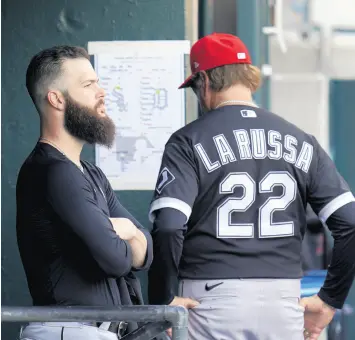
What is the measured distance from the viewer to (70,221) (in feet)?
11.7

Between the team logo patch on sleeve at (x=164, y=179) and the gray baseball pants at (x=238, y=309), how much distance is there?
357 millimetres

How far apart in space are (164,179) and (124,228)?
1.38 feet

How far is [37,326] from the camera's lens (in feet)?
11.9

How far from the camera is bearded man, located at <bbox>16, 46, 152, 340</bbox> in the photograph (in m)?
3.58

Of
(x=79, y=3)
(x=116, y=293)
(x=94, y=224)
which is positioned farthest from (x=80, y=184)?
(x=79, y=3)

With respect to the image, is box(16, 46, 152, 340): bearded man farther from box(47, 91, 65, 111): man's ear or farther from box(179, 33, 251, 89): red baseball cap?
box(179, 33, 251, 89): red baseball cap

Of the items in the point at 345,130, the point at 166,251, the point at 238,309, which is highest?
the point at 166,251

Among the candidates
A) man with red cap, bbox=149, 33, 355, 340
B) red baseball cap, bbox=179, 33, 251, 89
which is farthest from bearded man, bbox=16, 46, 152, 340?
red baseball cap, bbox=179, 33, 251, 89

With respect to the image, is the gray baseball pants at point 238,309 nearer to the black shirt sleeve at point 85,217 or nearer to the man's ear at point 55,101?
the black shirt sleeve at point 85,217

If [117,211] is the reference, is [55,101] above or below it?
above

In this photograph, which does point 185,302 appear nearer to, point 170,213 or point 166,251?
point 166,251

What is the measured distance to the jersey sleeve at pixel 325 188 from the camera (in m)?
4.30

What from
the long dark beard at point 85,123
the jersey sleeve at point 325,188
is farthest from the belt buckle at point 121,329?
the jersey sleeve at point 325,188

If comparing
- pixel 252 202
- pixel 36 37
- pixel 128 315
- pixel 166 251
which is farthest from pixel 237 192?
pixel 36 37
